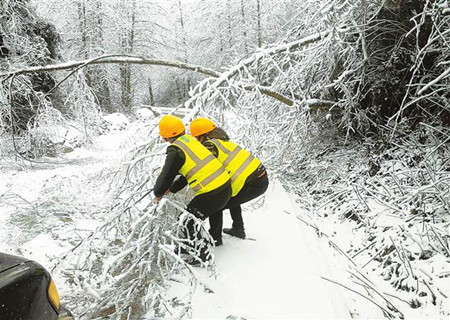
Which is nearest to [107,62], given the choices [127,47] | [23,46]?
[23,46]

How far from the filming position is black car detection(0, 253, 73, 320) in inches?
61.0

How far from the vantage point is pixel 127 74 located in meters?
21.9

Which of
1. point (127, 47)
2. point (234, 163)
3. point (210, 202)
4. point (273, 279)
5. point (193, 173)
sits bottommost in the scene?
point (127, 47)

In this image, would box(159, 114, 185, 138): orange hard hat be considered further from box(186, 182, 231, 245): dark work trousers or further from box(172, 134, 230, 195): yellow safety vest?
box(186, 182, 231, 245): dark work trousers

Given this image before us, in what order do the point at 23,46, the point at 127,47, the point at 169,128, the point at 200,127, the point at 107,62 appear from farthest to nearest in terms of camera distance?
the point at 127,47, the point at 23,46, the point at 107,62, the point at 200,127, the point at 169,128

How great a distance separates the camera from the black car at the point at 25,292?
1.55m

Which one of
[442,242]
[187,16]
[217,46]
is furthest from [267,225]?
[187,16]

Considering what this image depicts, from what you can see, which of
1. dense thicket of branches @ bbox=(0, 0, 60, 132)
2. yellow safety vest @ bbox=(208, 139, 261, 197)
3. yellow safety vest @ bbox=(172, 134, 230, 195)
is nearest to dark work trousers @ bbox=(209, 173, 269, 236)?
yellow safety vest @ bbox=(208, 139, 261, 197)

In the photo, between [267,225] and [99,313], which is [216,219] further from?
[99,313]

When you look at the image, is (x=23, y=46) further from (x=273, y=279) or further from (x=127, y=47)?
(x=127, y=47)

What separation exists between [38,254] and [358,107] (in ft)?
18.1

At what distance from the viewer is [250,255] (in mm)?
3908

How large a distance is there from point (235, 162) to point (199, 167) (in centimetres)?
57

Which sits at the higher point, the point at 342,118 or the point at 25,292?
the point at 25,292
